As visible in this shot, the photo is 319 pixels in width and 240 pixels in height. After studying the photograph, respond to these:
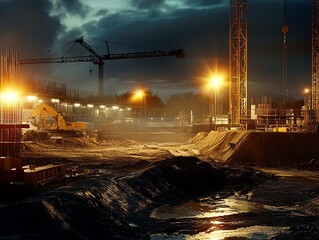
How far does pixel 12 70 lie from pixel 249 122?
99.0ft

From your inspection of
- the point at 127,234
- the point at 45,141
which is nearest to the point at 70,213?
the point at 127,234

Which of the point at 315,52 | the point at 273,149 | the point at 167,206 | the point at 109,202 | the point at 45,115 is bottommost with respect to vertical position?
the point at 167,206

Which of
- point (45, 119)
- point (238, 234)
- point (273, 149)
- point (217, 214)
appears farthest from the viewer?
point (45, 119)

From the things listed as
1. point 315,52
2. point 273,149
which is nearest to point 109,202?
point 273,149

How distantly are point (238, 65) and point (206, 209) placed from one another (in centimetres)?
3741

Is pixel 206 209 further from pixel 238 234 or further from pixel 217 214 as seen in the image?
pixel 238 234

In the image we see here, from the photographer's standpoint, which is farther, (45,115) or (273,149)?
(45,115)

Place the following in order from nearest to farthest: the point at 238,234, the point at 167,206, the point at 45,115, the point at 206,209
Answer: the point at 238,234 < the point at 206,209 < the point at 167,206 < the point at 45,115

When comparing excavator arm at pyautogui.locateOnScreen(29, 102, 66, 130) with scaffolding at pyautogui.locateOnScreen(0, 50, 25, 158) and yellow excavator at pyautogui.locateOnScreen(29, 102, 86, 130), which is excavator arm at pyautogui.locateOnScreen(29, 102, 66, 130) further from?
scaffolding at pyautogui.locateOnScreen(0, 50, 25, 158)

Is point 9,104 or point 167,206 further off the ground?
point 9,104

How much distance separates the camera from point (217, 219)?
14.6m

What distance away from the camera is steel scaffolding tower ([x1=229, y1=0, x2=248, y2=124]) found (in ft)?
170

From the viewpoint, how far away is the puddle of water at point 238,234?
1240 centimetres

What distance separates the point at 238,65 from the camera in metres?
51.9
